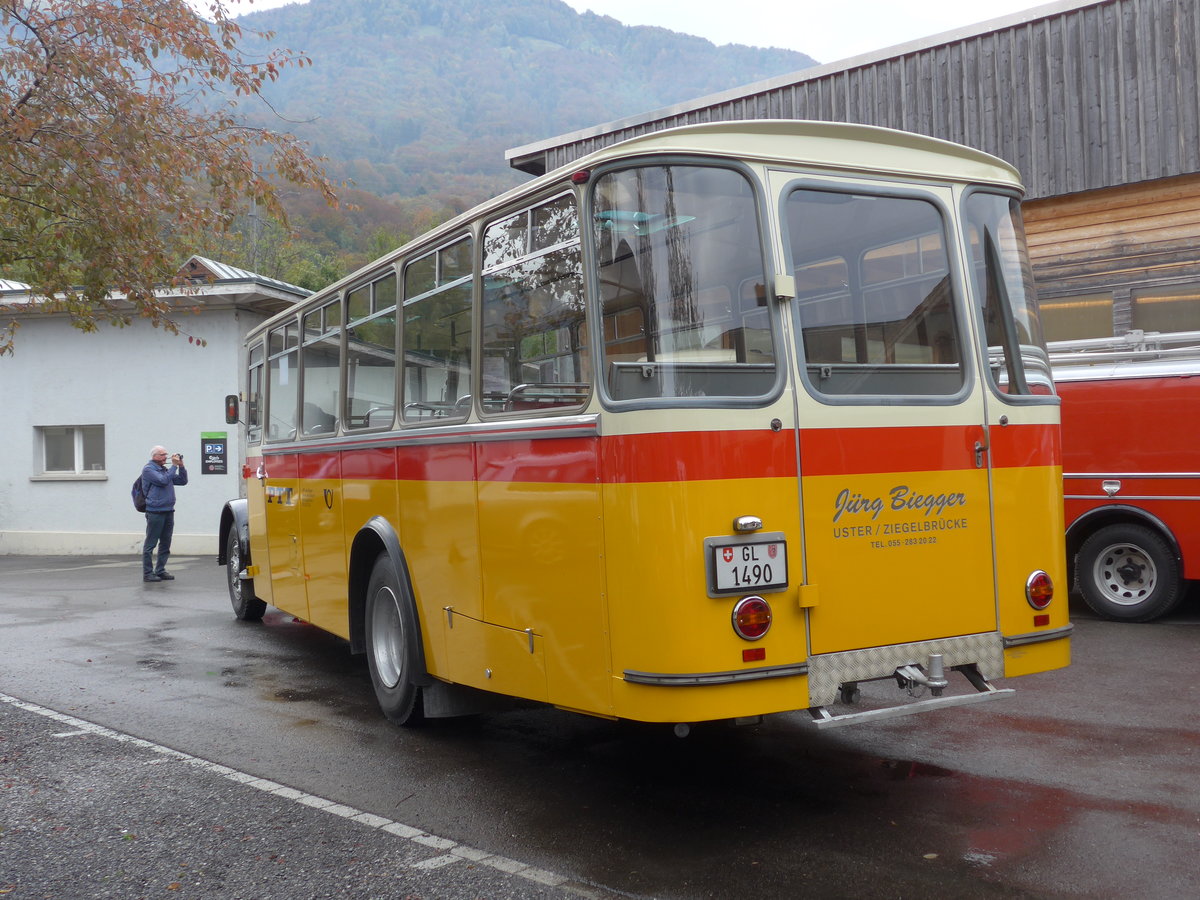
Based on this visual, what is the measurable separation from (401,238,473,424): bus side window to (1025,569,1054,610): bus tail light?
9.28 feet

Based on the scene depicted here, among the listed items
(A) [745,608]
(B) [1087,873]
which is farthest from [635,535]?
(B) [1087,873]

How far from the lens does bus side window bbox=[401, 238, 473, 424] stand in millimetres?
5875

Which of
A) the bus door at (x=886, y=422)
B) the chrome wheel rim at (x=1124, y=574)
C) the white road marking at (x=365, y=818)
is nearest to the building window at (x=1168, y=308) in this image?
the chrome wheel rim at (x=1124, y=574)

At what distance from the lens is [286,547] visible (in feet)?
30.1

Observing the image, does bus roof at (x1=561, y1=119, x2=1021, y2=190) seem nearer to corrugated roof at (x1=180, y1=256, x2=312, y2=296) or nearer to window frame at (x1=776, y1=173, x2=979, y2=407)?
window frame at (x1=776, y1=173, x2=979, y2=407)

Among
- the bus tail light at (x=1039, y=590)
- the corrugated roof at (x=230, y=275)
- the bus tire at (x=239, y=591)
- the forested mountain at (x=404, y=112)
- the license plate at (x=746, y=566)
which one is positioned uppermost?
the forested mountain at (x=404, y=112)

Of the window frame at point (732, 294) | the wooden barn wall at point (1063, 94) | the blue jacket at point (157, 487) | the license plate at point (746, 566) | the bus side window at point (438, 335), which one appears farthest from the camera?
the blue jacket at point (157, 487)

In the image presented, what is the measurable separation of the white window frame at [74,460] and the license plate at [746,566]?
741 inches

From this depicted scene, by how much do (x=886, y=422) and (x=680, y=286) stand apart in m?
1.10

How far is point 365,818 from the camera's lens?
17.1 ft

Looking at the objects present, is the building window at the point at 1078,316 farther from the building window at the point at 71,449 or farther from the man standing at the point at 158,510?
the building window at the point at 71,449

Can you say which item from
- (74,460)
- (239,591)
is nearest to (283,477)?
(239,591)

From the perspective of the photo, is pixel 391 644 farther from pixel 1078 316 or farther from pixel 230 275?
pixel 230 275

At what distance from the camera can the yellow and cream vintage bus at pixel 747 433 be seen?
455 cm
